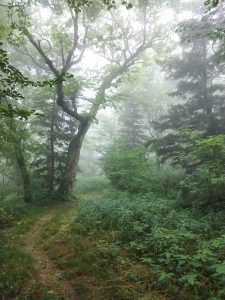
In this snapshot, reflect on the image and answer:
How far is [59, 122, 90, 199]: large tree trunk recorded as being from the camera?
1720cm

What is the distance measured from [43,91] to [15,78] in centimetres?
1307

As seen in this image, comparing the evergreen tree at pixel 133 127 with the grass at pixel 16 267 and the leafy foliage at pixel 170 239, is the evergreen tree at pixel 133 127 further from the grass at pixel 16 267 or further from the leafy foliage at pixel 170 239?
the grass at pixel 16 267

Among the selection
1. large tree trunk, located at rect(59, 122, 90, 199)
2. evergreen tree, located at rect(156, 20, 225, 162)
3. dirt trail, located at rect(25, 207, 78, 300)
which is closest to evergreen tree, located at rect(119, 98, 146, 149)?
large tree trunk, located at rect(59, 122, 90, 199)

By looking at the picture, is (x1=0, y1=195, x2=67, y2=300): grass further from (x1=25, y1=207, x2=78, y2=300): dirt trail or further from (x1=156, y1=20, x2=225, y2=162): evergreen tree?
(x1=156, y1=20, x2=225, y2=162): evergreen tree

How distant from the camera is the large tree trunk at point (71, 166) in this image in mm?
17203

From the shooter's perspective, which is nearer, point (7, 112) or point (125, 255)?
point (7, 112)

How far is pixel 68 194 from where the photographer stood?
17.1 m

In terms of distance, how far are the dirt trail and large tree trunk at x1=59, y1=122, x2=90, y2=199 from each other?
7115 mm

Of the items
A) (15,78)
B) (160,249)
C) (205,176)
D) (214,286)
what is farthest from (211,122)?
(15,78)

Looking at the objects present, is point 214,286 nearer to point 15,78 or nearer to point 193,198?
point 15,78

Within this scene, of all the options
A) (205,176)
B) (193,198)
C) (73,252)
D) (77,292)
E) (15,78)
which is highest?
(15,78)

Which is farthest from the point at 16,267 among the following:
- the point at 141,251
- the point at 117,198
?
the point at 117,198

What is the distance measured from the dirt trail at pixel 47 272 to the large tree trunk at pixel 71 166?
7115mm

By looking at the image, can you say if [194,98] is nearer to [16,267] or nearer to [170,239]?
[170,239]
